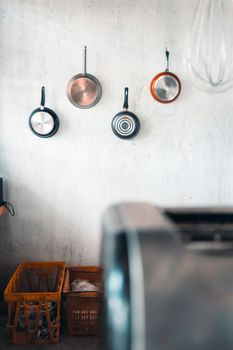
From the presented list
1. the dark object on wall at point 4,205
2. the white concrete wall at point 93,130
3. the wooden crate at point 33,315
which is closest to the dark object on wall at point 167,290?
the wooden crate at point 33,315

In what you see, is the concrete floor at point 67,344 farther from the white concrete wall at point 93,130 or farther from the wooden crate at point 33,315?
the white concrete wall at point 93,130

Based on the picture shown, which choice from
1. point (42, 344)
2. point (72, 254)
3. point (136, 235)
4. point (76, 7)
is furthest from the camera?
point (72, 254)

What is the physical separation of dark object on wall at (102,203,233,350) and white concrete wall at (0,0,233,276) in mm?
2504

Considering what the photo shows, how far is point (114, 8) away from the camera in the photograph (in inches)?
111

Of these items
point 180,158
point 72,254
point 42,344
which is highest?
point 180,158

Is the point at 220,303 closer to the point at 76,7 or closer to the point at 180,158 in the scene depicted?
the point at 180,158

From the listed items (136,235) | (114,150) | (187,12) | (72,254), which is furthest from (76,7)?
(136,235)

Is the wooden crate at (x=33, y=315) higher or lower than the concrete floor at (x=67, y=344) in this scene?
higher

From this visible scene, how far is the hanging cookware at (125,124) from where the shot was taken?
285 centimetres

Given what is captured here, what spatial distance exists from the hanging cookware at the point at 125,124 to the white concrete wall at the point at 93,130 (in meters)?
0.06

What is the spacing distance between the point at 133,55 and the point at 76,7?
588 mm

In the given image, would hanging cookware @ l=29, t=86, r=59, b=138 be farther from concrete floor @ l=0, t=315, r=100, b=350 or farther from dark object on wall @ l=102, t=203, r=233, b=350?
dark object on wall @ l=102, t=203, r=233, b=350

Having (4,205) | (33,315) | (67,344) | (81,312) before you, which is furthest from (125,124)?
(67,344)

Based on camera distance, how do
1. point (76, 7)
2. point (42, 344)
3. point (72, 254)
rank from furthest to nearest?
point (72, 254) < point (76, 7) < point (42, 344)
